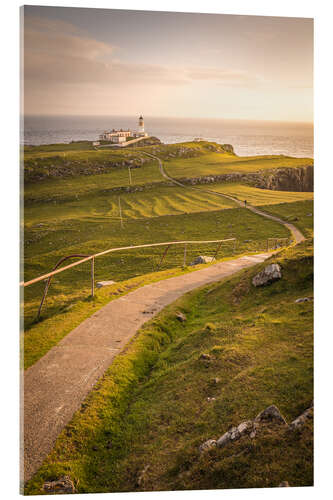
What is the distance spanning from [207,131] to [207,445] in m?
5.17

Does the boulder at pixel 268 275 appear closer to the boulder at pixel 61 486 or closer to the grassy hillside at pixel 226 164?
the grassy hillside at pixel 226 164

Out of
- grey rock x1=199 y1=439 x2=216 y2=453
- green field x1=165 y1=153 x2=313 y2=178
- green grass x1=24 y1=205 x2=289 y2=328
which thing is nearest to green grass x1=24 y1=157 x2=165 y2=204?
green grass x1=24 y1=205 x2=289 y2=328

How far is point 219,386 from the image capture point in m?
4.08

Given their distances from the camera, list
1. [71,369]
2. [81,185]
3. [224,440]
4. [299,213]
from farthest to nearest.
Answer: [299,213] < [81,185] < [71,369] < [224,440]

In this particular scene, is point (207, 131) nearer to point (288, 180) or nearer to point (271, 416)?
point (288, 180)

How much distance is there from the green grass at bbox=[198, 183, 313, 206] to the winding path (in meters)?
3.85

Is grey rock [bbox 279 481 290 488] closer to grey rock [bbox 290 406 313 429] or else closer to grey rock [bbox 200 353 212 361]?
grey rock [bbox 290 406 313 429]

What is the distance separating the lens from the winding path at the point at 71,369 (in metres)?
3.68

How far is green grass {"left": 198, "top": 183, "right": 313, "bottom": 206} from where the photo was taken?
8113mm

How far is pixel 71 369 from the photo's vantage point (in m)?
4.29

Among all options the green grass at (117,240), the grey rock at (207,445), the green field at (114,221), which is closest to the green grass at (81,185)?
→ the green field at (114,221)

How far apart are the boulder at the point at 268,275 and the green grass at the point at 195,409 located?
0.49 metres

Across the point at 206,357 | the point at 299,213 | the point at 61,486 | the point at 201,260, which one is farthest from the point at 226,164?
the point at 61,486
